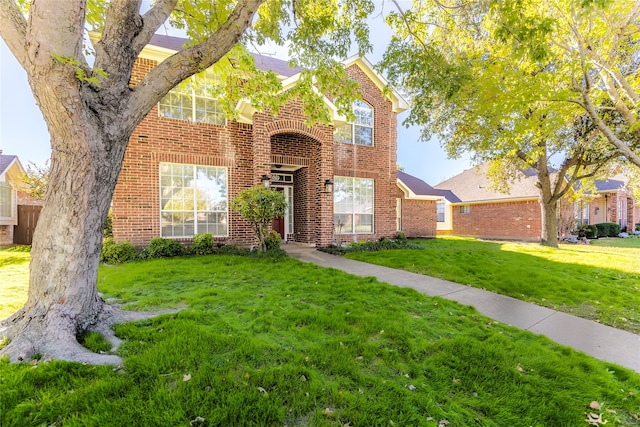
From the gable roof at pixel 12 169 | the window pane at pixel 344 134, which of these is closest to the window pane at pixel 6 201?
the gable roof at pixel 12 169

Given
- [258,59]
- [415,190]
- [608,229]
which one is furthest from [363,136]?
[608,229]

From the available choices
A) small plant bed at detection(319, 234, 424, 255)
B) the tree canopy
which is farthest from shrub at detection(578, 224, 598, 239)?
the tree canopy

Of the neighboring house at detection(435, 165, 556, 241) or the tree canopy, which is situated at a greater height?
the tree canopy

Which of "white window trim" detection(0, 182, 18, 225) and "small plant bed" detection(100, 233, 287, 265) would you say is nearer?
"small plant bed" detection(100, 233, 287, 265)

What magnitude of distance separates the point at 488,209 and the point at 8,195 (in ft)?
97.5

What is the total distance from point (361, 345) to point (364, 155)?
9763 mm

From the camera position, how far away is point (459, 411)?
227cm

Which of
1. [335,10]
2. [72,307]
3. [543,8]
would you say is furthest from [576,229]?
[72,307]

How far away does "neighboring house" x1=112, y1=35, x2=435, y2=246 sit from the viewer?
856cm

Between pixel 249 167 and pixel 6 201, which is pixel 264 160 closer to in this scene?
pixel 249 167

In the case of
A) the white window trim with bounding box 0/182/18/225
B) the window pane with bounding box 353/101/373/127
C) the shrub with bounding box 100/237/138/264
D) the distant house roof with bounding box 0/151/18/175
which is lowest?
the shrub with bounding box 100/237/138/264

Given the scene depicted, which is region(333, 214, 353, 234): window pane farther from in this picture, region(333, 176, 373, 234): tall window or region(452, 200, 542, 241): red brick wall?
region(452, 200, 542, 241): red brick wall

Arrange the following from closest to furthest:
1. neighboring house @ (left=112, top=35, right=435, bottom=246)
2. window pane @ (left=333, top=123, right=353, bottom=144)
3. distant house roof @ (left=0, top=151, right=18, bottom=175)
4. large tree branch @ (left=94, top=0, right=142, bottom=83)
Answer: large tree branch @ (left=94, top=0, right=142, bottom=83), neighboring house @ (left=112, top=35, right=435, bottom=246), window pane @ (left=333, top=123, right=353, bottom=144), distant house roof @ (left=0, top=151, right=18, bottom=175)

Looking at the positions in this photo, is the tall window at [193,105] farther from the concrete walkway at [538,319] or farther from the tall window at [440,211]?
the tall window at [440,211]
